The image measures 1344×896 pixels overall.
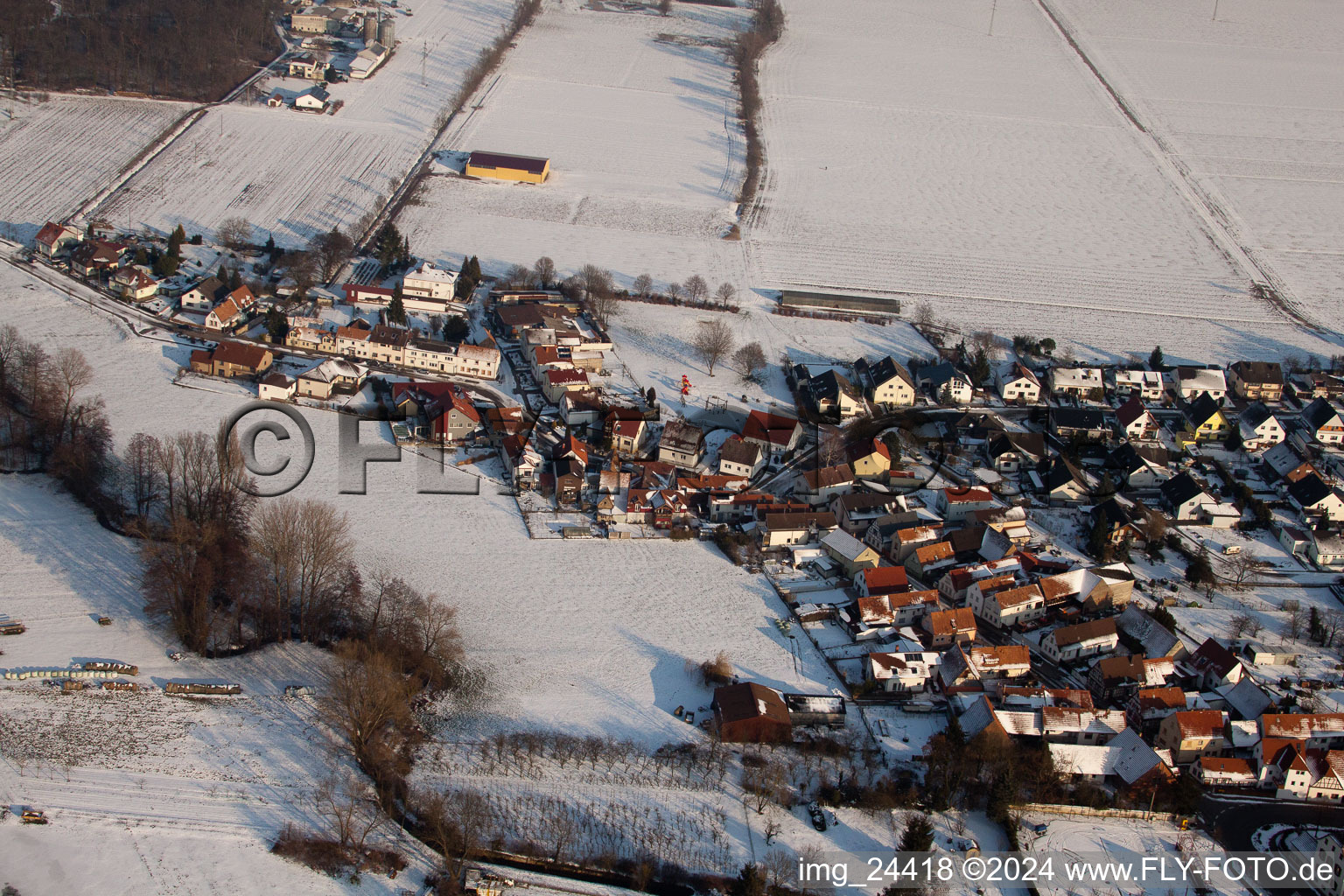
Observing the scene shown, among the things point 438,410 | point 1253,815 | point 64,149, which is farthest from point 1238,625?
point 64,149

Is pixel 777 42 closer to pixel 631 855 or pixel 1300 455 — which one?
pixel 1300 455

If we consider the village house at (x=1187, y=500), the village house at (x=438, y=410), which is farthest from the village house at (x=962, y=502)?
the village house at (x=438, y=410)

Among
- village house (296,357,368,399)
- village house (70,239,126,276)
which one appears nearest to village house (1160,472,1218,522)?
village house (296,357,368,399)

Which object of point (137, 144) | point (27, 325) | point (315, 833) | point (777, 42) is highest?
point (777, 42)

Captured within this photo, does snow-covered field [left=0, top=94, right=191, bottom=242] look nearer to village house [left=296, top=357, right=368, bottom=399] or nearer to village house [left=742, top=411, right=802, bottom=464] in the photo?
village house [left=296, top=357, right=368, bottom=399]

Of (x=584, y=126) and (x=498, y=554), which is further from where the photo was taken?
(x=584, y=126)

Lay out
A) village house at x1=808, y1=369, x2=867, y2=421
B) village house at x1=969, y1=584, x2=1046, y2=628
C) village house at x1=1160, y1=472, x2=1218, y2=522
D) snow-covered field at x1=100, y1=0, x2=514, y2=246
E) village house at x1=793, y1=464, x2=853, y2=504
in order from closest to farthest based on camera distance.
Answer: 1. village house at x1=969, y1=584, x2=1046, y2=628
2. village house at x1=1160, y1=472, x2=1218, y2=522
3. village house at x1=793, y1=464, x2=853, y2=504
4. village house at x1=808, y1=369, x2=867, y2=421
5. snow-covered field at x1=100, y1=0, x2=514, y2=246

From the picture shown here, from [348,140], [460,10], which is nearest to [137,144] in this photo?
[348,140]

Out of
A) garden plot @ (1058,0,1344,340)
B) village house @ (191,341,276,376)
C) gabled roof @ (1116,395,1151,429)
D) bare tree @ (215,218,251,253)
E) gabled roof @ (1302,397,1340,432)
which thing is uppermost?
garden plot @ (1058,0,1344,340)
